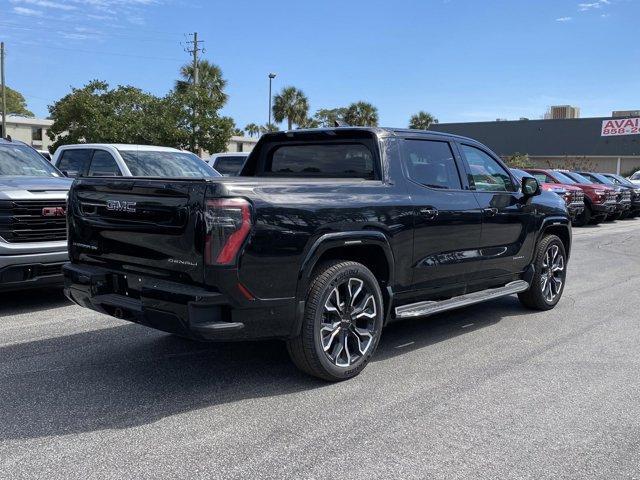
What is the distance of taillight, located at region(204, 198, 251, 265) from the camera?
3990mm

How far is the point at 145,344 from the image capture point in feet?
18.7

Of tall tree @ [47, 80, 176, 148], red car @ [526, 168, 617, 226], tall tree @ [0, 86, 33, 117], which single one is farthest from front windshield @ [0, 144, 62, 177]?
tall tree @ [0, 86, 33, 117]

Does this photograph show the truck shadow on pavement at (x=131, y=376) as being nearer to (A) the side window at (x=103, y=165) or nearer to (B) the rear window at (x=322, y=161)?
(B) the rear window at (x=322, y=161)

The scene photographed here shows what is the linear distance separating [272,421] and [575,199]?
1756cm

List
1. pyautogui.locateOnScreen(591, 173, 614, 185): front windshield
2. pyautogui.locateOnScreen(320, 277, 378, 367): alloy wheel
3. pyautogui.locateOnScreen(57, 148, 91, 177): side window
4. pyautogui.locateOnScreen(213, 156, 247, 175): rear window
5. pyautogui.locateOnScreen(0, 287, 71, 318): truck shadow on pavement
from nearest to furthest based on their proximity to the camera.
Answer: pyautogui.locateOnScreen(320, 277, 378, 367): alloy wheel
pyautogui.locateOnScreen(0, 287, 71, 318): truck shadow on pavement
pyautogui.locateOnScreen(57, 148, 91, 177): side window
pyautogui.locateOnScreen(213, 156, 247, 175): rear window
pyautogui.locateOnScreen(591, 173, 614, 185): front windshield

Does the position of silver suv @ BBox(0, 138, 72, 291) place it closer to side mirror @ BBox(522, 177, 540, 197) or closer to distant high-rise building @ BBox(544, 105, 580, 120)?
side mirror @ BBox(522, 177, 540, 197)

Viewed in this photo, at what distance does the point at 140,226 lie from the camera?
4414 mm

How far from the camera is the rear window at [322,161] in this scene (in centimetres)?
541

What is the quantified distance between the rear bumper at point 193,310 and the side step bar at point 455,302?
1259 millimetres

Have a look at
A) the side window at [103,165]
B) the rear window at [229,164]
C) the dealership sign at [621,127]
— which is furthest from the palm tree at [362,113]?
the side window at [103,165]

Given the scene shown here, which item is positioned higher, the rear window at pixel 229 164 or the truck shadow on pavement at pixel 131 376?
the rear window at pixel 229 164

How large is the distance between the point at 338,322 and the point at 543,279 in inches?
140

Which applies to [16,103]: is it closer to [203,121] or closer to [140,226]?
[203,121]

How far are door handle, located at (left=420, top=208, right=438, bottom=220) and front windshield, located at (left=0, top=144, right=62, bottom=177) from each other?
5.11 meters
